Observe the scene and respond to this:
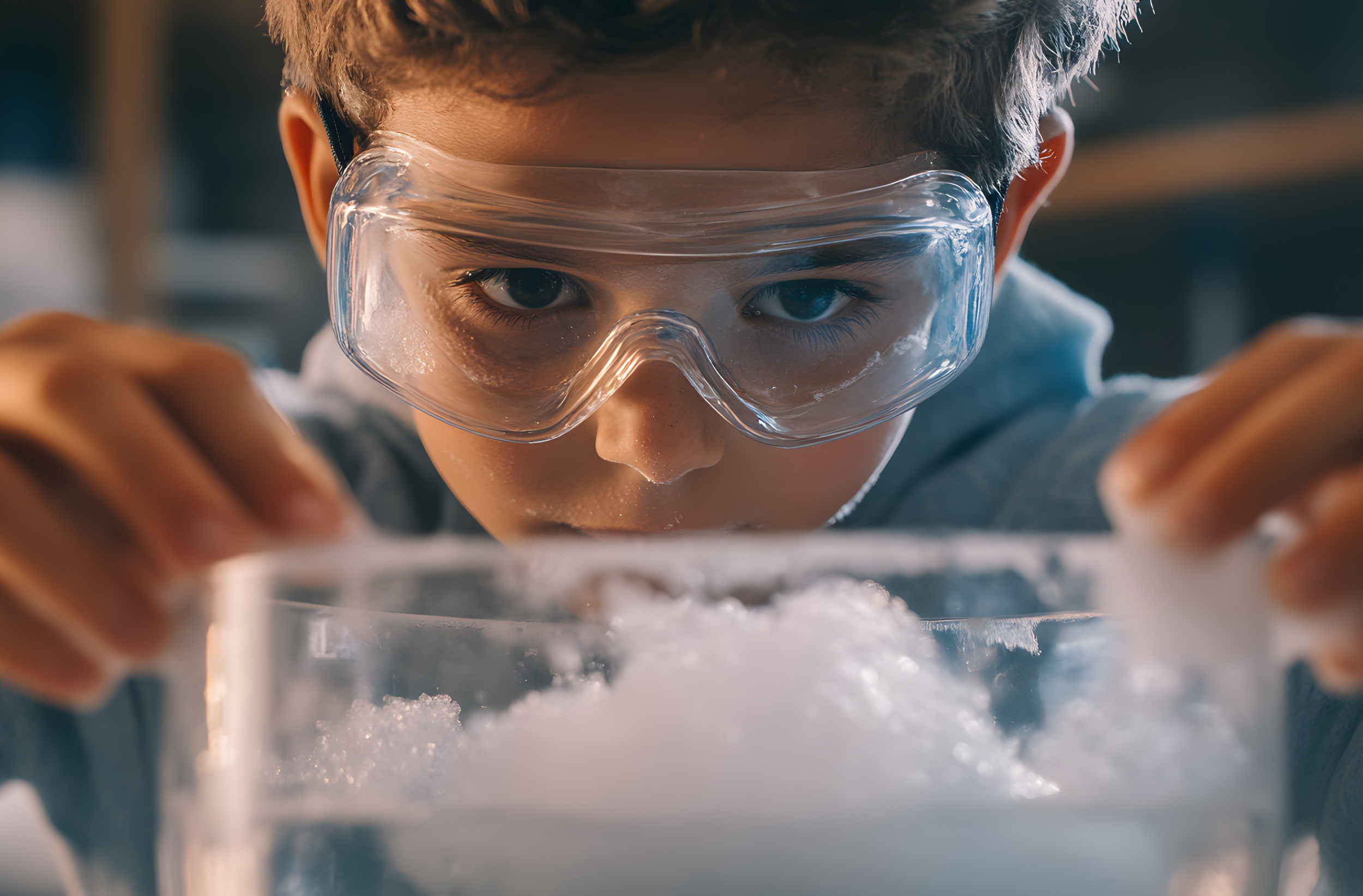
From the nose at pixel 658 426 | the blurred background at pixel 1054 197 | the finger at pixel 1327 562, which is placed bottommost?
the blurred background at pixel 1054 197

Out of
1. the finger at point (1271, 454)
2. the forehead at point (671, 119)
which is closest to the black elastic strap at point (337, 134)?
the forehead at point (671, 119)

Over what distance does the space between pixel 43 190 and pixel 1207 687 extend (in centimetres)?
196

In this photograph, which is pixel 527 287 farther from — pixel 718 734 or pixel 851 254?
pixel 718 734

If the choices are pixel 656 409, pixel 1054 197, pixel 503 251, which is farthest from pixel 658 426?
pixel 1054 197

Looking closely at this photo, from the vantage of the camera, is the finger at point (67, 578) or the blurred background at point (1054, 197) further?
the blurred background at point (1054, 197)

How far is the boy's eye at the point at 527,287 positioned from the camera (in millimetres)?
481

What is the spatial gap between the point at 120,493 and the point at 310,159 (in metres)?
0.37

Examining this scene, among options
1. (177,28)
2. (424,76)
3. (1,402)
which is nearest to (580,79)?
(424,76)

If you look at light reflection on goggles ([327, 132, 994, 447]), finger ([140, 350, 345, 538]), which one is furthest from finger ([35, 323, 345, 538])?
light reflection on goggles ([327, 132, 994, 447])

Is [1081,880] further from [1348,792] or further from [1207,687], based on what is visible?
[1348,792]

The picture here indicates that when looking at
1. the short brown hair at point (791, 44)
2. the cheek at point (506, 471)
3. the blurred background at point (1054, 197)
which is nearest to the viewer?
the short brown hair at point (791, 44)

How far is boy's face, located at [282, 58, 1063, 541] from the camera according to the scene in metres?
0.42

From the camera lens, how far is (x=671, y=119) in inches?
16.4

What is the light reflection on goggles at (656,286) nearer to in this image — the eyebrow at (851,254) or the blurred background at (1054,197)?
the eyebrow at (851,254)
